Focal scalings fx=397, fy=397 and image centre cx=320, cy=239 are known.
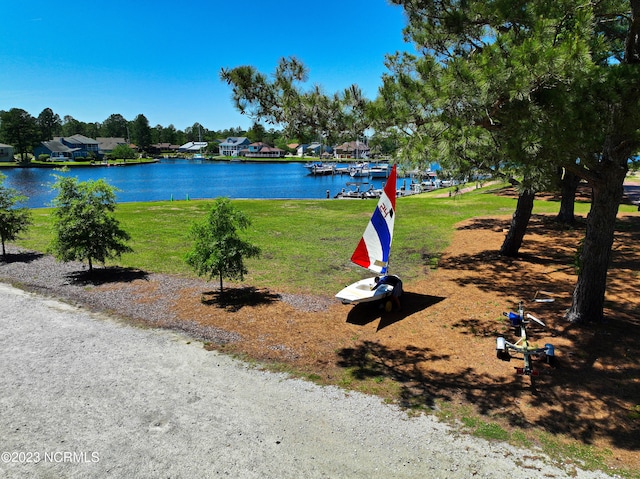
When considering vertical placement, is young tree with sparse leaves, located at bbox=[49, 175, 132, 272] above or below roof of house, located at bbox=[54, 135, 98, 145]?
below

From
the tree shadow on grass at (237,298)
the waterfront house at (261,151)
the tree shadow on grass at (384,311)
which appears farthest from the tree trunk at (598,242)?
the waterfront house at (261,151)

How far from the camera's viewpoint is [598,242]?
374 inches

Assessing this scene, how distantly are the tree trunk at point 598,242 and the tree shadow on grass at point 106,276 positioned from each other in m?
14.3

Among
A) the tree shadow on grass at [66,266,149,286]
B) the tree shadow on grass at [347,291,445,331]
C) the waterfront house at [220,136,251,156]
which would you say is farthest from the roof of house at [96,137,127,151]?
the tree shadow on grass at [347,291,445,331]

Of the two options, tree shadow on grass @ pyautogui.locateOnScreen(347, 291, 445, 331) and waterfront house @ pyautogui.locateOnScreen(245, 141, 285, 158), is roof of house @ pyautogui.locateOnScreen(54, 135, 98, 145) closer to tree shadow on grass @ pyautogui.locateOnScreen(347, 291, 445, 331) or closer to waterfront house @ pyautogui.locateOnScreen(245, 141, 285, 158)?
waterfront house @ pyautogui.locateOnScreen(245, 141, 285, 158)

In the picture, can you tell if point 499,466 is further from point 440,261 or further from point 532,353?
point 440,261

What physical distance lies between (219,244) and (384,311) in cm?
553

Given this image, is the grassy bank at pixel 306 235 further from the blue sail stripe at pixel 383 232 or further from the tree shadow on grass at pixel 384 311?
the blue sail stripe at pixel 383 232

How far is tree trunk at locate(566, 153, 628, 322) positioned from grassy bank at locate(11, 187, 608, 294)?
5.99m

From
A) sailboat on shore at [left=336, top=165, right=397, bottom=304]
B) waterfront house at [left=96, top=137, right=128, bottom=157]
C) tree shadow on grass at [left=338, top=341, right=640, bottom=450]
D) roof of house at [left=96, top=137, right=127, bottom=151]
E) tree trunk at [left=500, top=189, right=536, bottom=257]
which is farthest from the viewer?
Result: roof of house at [left=96, top=137, right=127, bottom=151]

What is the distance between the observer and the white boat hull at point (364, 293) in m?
11.4

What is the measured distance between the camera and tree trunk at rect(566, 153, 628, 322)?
9.16 m

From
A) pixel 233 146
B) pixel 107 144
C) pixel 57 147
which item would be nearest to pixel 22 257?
pixel 57 147

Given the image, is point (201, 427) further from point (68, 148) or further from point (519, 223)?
point (68, 148)
